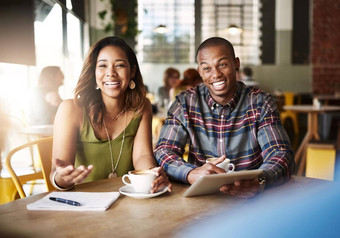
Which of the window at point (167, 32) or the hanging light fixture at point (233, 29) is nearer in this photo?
the hanging light fixture at point (233, 29)

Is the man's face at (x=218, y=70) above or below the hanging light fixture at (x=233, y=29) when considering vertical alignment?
below

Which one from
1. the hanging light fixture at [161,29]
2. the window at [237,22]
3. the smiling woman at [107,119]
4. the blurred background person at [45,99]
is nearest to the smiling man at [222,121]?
the smiling woman at [107,119]

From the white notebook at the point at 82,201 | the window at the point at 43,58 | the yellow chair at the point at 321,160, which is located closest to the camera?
the white notebook at the point at 82,201

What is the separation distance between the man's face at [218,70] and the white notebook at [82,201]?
0.79m

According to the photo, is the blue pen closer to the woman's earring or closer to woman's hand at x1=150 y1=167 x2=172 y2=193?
woman's hand at x1=150 y1=167 x2=172 y2=193

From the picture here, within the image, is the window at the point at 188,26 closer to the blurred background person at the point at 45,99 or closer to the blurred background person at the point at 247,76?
the blurred background person at the point at 247,76

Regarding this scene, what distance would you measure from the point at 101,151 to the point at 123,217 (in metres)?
0.77

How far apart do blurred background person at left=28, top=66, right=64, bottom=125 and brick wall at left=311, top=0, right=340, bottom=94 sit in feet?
23.6

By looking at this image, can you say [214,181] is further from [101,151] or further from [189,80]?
[189,80]

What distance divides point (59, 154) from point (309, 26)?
9468 mm

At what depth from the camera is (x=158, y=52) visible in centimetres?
1020

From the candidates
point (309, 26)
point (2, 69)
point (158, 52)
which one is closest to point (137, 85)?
point (2, 69)

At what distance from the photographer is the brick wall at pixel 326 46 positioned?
31.7ft

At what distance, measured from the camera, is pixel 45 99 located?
14.5ft
